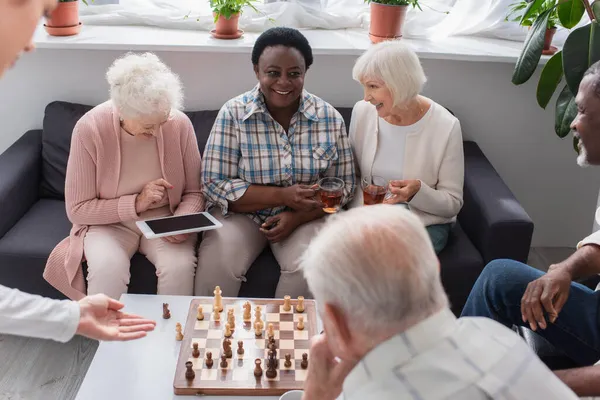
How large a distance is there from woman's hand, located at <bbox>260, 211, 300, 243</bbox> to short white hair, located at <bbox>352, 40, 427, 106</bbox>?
61 cm

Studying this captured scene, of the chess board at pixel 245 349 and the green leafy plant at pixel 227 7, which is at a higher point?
the green leafy plant at pixel 227 7

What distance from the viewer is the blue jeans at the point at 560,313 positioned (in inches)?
77.7

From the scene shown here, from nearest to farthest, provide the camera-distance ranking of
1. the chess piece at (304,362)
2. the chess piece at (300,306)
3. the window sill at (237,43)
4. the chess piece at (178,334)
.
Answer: the chess piece at (304,362) < the chess piece at (178,334) < the chess piece at (300,306) < the window sill at (237,43)

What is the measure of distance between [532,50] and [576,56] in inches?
9.4

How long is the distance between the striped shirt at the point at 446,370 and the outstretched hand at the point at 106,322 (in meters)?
0.80

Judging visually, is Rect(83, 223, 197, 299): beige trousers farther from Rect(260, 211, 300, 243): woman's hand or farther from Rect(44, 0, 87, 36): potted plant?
Rect(44, 0, 87, 36): potted plant

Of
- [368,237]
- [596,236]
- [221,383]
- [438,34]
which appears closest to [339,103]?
[438,34]

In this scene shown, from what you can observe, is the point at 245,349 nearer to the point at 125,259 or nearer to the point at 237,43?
the point at 125,259

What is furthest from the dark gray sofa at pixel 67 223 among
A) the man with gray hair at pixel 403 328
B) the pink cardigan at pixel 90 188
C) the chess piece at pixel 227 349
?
the man with gray hair at pixel 403 328

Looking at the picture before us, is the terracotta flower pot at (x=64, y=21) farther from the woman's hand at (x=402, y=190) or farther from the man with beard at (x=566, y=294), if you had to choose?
the man with beard at (x=566, y=294)

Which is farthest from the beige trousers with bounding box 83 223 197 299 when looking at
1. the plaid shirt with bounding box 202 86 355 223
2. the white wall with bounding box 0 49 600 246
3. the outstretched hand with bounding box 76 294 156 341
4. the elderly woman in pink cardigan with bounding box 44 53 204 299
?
the white wall with bounding box 0 49 600 246

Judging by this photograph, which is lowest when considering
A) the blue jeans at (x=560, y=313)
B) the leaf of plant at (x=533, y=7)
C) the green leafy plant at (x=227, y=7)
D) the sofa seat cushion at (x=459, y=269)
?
the sofa seat cushion at (x=459, y=269)

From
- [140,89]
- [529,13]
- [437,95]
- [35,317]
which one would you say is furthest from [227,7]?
[35,317]

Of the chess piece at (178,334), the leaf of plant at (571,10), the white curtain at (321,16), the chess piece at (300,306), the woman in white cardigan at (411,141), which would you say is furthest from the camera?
the white curtain at (321,16)
